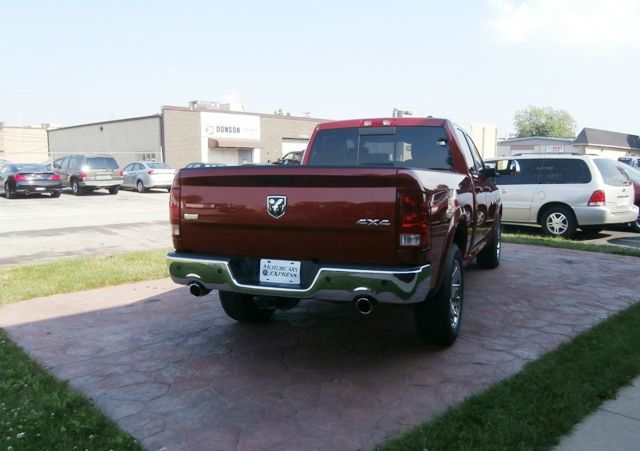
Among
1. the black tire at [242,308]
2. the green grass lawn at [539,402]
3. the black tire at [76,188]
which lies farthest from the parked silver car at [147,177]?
the green grass lawn at [539,402]

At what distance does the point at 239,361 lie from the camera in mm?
4273

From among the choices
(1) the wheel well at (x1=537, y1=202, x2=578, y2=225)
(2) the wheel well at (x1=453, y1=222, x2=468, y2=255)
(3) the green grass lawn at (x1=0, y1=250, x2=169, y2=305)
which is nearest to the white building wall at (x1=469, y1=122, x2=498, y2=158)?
(1) the wheel well at (x1=537, y1=202, x2=578, y2=225)

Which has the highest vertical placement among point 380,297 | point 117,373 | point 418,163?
point 418,163

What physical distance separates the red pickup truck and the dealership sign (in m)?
34.5

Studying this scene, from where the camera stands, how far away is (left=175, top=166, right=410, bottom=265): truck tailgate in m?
3.57

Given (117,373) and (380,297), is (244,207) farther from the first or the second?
(117,373)

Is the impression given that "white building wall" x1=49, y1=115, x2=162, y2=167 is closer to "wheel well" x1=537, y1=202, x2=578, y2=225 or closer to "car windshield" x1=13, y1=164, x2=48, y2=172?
"car windshield" x1=13, y1=164, x2=48, y2=172

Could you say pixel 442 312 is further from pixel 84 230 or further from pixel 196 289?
pixel 84 230

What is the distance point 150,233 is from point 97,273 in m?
4.81

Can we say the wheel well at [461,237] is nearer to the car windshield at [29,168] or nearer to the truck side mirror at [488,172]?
the truck side mirror at [488,172]

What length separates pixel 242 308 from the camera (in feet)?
16.8

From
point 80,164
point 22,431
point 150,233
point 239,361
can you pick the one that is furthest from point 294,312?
point 80,164

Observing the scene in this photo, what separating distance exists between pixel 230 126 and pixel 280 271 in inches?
1434

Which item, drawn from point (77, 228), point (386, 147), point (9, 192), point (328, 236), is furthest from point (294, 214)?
point (9, 192)
